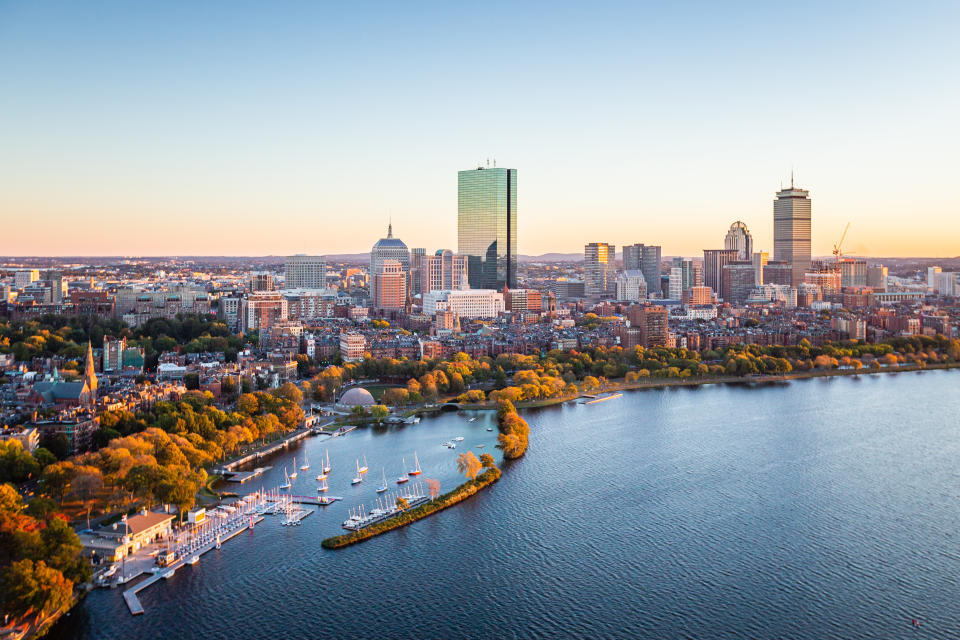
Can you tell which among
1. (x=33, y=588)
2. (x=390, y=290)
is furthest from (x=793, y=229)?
(x=33, y=588)

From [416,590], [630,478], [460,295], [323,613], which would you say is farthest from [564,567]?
[460,295]

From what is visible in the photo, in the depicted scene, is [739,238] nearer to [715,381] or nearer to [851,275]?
[851,275]

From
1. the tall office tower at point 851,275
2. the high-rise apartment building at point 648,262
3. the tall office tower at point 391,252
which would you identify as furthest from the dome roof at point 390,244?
the tall office tower at point 851,275

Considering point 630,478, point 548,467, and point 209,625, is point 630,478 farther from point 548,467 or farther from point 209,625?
point 209,625

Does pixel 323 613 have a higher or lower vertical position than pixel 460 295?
lower

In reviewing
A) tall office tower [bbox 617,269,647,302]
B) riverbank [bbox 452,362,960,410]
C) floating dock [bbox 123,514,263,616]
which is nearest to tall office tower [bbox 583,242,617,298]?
tall office tower [bbox 617,269,647,302]

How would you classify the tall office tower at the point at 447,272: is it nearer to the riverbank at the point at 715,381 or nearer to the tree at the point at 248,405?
the riverbank at the point at 715,381
